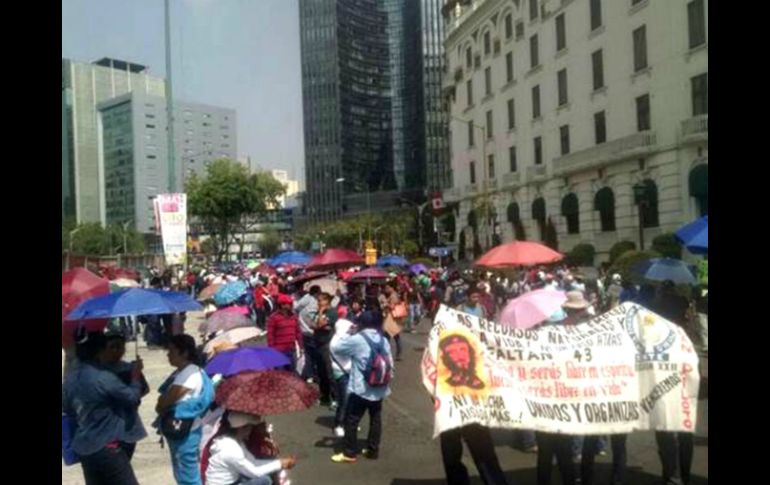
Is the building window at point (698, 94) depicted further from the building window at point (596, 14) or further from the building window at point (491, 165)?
the building window at point (491, 165)

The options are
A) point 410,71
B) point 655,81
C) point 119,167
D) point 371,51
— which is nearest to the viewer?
point 655,81

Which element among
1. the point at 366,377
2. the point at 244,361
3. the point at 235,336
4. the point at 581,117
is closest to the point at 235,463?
the point at 244,361

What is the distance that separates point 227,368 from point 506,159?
107 ft

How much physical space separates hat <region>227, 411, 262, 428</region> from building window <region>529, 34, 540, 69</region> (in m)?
31.1

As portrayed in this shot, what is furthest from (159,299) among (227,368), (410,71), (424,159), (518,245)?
(424,159)

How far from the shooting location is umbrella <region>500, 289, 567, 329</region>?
696cm

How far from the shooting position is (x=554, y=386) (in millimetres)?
5922

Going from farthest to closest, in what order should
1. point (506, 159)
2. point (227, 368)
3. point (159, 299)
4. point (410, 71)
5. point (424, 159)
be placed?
point (424, 159) → point (410, 71) → point (506, 159) → point (159, 299) → point (227, 368)

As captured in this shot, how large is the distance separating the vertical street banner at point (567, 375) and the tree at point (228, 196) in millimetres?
39233

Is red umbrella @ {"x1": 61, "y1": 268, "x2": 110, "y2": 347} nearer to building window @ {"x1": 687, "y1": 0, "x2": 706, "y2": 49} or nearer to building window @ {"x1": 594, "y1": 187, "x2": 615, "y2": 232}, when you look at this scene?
building window @ {"x1": 687, "y1": 0, "x2": 706, "y2": 49}

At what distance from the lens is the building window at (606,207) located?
30.2m

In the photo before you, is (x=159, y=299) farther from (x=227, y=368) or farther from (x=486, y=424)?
(x=486, y=424)

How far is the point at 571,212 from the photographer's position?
32.5 metres

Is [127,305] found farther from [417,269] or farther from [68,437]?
[417,269]
